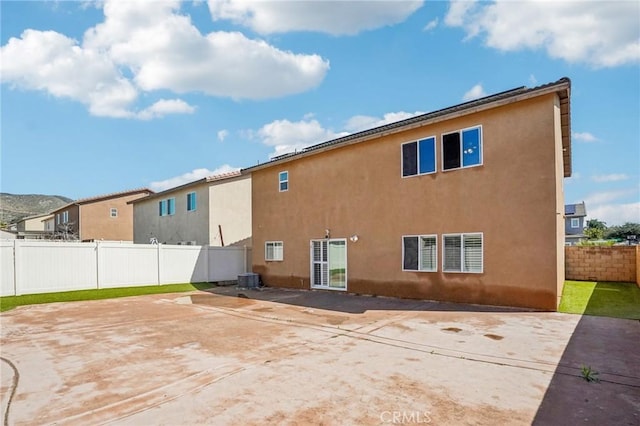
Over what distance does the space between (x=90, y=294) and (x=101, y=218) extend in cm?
2221

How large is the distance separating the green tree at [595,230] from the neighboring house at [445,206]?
42.2m

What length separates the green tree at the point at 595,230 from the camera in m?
50.0

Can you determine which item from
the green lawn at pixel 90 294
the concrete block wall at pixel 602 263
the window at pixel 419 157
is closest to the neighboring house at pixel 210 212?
the green lawn at pixel 90 294

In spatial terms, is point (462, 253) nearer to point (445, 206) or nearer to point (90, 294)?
point (445, 206)

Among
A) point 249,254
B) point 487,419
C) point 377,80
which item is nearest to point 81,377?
point 487,419

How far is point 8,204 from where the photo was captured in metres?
73.7

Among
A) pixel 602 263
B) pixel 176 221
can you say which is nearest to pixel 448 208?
pixel 602 263

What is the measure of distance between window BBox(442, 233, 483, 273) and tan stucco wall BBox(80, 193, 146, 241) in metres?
32.3

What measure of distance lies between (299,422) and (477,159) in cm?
989

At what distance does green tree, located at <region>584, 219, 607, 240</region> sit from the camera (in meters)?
50.0

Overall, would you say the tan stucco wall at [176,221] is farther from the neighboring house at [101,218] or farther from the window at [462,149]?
the window at [462,149]

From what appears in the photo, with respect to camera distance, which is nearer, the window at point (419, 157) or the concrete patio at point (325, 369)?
the concrete patio at point (325, 369)

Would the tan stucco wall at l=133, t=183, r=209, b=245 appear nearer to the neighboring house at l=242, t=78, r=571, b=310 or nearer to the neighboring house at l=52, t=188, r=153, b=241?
the neighboring house at l=52, t=188, r=153, b=241

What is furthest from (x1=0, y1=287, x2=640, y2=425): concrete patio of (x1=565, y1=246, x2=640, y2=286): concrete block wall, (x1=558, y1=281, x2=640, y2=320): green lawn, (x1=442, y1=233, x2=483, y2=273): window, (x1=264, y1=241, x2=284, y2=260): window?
(x1=565, y1=246, x2=640, y2=286): concrete block wall
